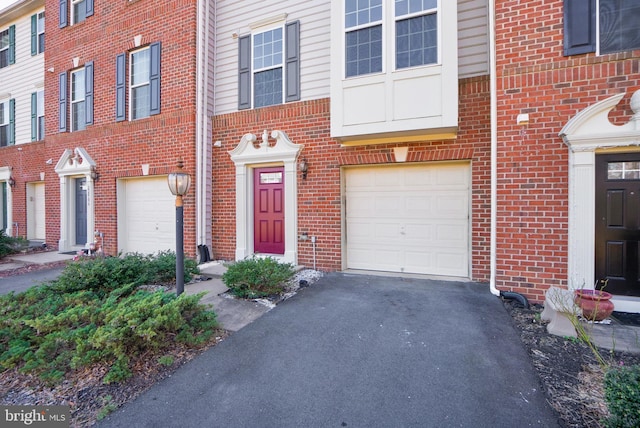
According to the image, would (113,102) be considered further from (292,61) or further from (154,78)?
(292,61)

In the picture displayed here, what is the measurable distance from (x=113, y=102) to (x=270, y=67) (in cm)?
464

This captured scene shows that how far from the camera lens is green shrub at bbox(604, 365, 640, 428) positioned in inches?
63.8

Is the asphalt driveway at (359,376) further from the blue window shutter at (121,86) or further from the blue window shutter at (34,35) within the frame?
the blue window shutter at (34,35)

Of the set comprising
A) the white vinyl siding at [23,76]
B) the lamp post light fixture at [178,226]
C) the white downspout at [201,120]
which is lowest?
the lamp post light fixture at [178,226]

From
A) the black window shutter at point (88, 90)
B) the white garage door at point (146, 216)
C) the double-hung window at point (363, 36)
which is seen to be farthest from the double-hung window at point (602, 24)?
the black window shutter at point (88, 90)

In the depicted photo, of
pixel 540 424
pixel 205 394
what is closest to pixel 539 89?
pixel 540 424

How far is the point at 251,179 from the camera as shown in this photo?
6.69 meters

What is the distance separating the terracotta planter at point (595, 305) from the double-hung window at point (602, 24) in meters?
3.15

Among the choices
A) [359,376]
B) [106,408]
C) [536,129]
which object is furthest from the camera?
[536,129]

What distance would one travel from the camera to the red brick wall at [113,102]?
686 cm

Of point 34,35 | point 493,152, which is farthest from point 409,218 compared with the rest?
point 34,35

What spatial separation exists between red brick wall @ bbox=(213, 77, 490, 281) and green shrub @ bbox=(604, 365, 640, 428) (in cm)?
323

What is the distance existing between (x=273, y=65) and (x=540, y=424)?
6.86m

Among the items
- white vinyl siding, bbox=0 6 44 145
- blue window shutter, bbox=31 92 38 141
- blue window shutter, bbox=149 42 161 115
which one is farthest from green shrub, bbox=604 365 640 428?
white vinyl siding, bbox=0 6 44 145
